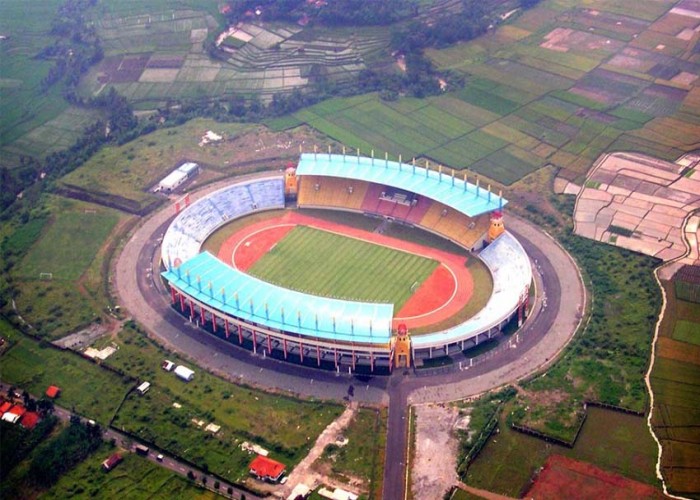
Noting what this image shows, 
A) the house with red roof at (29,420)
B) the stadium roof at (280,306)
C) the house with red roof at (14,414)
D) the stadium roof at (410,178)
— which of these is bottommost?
the house with red roof at (29,420)

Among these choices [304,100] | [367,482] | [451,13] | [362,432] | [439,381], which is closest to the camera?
[367,482]

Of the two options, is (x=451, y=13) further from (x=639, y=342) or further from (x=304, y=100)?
(x=639, y=342)

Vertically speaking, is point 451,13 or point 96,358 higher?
point 451,13

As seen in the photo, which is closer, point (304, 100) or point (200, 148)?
point (200, 148)

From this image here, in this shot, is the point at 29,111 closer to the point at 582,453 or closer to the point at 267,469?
the point at 267,469

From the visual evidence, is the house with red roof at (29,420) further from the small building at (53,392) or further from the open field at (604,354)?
the open field at (604,354)

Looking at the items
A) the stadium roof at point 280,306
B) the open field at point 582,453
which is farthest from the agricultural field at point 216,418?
the open field at point 582,453

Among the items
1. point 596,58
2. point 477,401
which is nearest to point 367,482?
point 477,401
